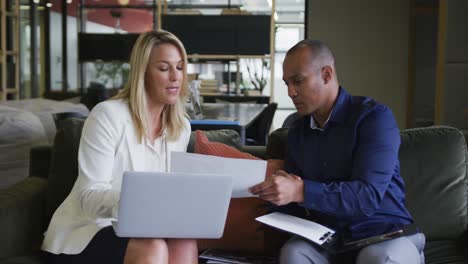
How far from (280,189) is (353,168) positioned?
33 cm

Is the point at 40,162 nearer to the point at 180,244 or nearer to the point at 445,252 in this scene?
the point at 180,244

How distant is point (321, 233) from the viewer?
213 cm

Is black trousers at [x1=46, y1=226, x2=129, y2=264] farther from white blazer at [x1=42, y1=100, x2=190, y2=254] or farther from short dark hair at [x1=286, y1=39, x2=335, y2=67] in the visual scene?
short dark hair at [x1=286, y1=39, x2=335, y2=67]

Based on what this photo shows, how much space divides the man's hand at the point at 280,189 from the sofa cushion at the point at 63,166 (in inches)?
39.6

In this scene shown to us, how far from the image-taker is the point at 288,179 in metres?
2.13

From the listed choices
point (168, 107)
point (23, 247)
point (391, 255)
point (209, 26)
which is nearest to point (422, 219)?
point (391, 255)

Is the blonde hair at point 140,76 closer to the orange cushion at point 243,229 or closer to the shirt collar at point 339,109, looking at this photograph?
the orange cushion at point 243,229

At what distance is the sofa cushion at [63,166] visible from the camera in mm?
2684

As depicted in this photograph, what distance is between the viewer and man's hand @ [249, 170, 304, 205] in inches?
81.5

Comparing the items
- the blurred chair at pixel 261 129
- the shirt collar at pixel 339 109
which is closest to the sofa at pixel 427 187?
the shirt collar at pixel 339 109

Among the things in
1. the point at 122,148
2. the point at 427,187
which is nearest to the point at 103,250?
the point at 122,148

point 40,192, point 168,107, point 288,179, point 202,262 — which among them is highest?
point 168,107

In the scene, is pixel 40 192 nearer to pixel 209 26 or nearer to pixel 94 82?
pixel 209 26

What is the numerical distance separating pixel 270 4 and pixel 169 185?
31.3 feet
